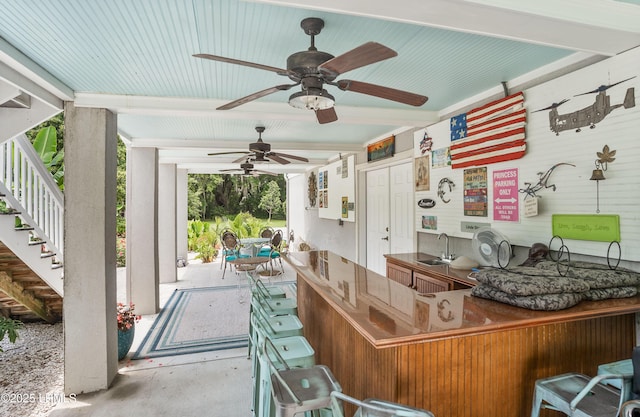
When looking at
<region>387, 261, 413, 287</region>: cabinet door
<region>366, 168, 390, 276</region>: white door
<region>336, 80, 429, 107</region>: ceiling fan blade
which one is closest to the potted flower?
<region>387, 261, 413, 287</region>: cabinet door

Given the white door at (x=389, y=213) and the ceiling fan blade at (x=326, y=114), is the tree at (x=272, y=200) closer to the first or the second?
the white door at (x=389, y=213)

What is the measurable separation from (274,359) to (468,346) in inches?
41.4

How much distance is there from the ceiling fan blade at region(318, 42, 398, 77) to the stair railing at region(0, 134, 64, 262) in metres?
2.96

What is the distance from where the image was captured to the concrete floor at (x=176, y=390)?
8.09 feet

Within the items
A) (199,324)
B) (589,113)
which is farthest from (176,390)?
(589,113)

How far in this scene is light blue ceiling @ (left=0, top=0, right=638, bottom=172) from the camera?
1647mm

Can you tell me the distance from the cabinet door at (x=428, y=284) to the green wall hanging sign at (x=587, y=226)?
2.87 feet

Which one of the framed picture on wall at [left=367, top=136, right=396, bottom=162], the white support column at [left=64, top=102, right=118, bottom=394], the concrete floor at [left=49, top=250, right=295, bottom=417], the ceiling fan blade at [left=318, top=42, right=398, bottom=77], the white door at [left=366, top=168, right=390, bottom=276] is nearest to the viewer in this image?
the ceiling fan blade at [left=318, top=42, right=398, bottom=77]

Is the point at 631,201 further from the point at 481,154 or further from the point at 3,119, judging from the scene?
the point at 3,119

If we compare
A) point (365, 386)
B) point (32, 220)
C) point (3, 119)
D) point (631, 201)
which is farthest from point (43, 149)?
point (631, 201)

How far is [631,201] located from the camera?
75.3 inches

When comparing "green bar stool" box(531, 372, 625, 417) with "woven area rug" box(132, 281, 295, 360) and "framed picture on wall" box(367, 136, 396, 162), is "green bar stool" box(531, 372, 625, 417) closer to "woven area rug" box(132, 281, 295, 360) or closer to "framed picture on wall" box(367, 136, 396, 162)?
"woven area rug" box(132, 281, 295, 360)

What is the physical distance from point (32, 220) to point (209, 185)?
45.5 ft

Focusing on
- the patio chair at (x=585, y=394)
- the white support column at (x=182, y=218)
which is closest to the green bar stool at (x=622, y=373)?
the patio chair at (x=585, y=394)
